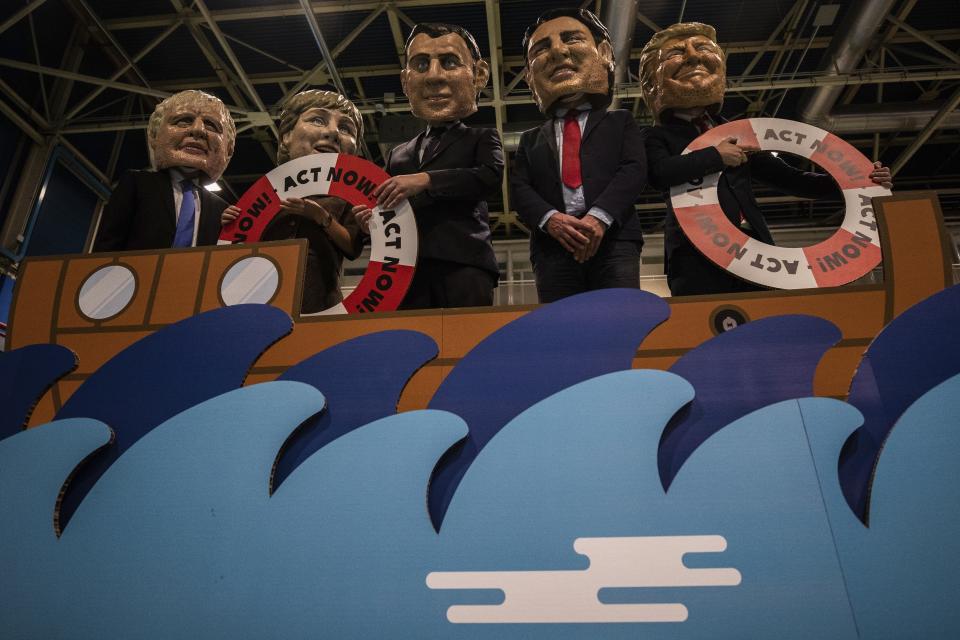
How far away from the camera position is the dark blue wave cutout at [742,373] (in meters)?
1.27

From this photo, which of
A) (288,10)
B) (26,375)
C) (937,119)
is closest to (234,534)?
(26,375)

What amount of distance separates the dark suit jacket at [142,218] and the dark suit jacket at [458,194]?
78 centimetres

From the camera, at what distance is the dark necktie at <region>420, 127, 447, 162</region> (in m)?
2.07

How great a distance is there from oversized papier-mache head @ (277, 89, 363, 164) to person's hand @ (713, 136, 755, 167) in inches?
57.4

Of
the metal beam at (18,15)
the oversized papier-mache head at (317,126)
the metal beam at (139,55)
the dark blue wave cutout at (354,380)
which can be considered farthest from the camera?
the metal beam at (139,55)

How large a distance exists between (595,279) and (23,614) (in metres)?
1.63

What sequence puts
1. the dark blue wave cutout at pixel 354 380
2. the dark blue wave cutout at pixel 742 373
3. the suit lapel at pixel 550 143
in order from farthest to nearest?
the suit lapel at pixel 550 143
the dark blue wave cutout at pixel 354 380
the dark blue wave cutout at pixel 742 373

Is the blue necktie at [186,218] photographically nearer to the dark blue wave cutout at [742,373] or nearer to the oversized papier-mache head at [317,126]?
the oversized papier-mache head at [317,126]

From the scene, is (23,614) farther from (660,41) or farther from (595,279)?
(660,41)

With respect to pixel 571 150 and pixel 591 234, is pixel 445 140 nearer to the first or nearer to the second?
pixel 571 150

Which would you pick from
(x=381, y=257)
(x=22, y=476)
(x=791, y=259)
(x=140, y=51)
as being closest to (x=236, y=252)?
(x=381, y=257)

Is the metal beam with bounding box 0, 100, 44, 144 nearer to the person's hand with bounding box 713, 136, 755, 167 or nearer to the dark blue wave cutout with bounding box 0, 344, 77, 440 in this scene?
the dark blue wave cutout with bounding box 0, 344, 77, 440

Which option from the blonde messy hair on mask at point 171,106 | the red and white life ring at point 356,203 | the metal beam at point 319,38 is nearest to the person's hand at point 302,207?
the red and white life ring at point 356,203

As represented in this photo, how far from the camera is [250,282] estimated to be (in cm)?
161
